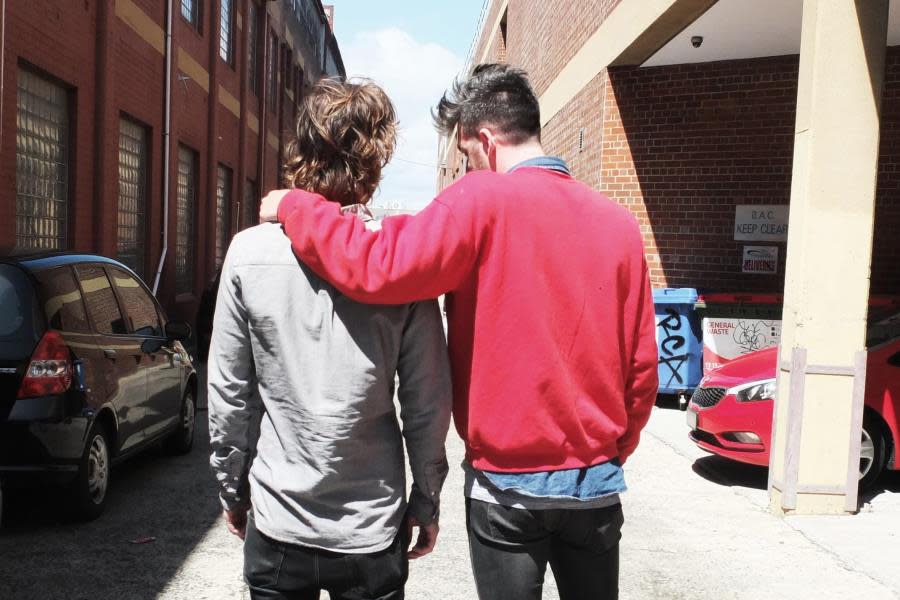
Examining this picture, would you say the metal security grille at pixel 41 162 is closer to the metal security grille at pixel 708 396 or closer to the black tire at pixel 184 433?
the black tire at pixel 184 433

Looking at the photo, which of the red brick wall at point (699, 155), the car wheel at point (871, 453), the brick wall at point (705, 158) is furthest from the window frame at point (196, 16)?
the car wheel at point (871, 453)

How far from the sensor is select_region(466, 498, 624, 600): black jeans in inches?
86.5

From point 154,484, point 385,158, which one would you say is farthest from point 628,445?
point 154,484

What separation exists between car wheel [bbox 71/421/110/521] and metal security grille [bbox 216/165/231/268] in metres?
14.4

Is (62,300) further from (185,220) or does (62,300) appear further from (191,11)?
(191,11)

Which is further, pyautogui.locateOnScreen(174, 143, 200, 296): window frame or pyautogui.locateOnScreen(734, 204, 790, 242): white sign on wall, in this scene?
pyautogui.locateOnScreen(174, 143, 200, 296): window frame

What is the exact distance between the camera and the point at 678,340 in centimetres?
1068

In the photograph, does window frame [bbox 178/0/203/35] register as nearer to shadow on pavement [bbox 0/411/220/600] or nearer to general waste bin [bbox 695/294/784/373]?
general waste bin [bbox 695/294/784/373]

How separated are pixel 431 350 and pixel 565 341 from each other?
317 millimetres

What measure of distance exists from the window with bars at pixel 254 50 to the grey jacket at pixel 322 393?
68.8 feet

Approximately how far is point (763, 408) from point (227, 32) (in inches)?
629

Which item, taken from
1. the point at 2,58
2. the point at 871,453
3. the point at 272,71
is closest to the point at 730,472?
the point at 871,453

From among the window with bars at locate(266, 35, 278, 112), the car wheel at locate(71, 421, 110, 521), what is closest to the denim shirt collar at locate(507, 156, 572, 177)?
the car wheel at locate(71, 421, 110, 521)

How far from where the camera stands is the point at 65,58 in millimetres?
10289
